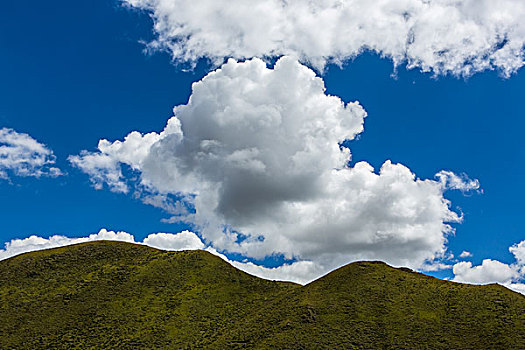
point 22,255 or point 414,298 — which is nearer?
point 414,298

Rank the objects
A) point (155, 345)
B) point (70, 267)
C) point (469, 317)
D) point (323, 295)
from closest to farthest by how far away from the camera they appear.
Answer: point (469, 317)
point (155, 345)
point (323, 295)
point (70, 267)

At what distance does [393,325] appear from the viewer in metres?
70.2

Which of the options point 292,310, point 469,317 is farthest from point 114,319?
point 469,317

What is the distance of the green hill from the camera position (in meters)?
68.1

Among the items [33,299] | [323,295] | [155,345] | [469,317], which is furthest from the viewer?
[33,299]

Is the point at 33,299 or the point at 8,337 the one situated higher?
the point at 33,299

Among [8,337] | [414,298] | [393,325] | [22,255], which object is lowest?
[8,337]

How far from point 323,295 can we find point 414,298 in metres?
16.5

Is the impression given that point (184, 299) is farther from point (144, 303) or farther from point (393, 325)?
point (393, 325)

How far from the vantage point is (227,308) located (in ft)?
291

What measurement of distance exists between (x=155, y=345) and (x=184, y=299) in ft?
53.7

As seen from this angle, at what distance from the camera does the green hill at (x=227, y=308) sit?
68062 mm

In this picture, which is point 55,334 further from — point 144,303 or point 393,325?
point 393,325

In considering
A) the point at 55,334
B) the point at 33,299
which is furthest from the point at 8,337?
the point at 33,299
